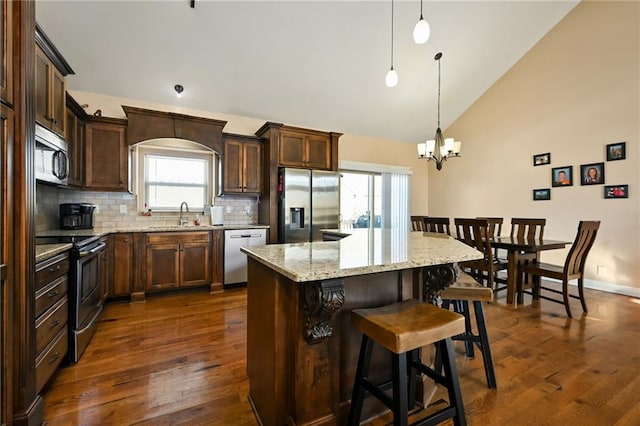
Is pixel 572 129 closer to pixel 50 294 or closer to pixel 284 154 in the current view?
pixel 284 154

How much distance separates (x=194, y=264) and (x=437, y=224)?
3227 millimetres

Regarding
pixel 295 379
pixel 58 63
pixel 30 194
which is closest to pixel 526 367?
pixel 295 379

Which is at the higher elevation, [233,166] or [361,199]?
[233,166]

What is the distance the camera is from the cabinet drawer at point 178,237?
351 centimetres

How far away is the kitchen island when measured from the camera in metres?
1.16

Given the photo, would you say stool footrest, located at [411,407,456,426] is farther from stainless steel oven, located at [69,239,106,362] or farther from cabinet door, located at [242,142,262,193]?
cabinet door, located at [242,142,262,193]

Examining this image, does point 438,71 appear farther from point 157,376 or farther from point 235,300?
point 157,376

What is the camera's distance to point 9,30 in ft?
4.31

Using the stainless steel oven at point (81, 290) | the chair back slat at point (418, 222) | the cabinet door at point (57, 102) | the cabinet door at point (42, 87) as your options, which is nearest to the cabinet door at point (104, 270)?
the stainless steel oven at point (81, 290)

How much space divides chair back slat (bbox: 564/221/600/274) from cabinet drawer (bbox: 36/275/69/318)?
4.53 meters

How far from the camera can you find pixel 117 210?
385 cm

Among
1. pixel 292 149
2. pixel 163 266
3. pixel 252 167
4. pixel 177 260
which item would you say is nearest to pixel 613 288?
pixel 292 149

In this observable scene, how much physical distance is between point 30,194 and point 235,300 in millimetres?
2442

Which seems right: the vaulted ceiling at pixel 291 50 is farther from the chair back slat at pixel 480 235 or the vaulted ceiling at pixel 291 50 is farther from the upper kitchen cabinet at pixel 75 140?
the chair back slat at pixel 480 235
